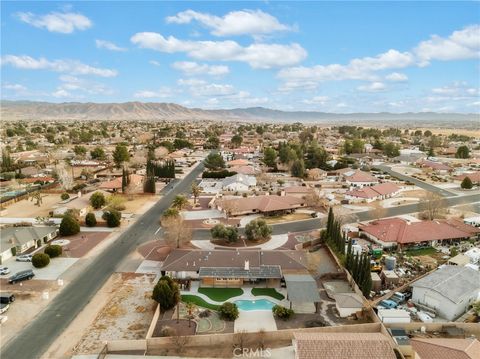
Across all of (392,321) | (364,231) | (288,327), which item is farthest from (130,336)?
(364,231)

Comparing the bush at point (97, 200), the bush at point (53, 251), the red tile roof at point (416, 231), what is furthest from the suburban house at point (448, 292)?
the bush at point (97, 200)

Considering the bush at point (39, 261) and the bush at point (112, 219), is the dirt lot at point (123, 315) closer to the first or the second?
the bush at point (39, 261)

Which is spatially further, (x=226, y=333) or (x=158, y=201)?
(x=158, y=201)

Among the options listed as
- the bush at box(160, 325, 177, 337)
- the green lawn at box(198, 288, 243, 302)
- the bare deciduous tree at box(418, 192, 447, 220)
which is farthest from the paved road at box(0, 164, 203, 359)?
the bare deciduous tree at box(418, 192, 447, 220)

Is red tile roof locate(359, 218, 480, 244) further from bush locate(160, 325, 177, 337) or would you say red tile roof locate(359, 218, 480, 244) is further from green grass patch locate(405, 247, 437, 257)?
bush locate(160, 325, 177, 337)

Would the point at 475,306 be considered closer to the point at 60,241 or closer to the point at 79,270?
the point at 79,270

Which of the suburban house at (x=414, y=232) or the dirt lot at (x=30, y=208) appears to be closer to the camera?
the suburban house at (x=414, y=232)
